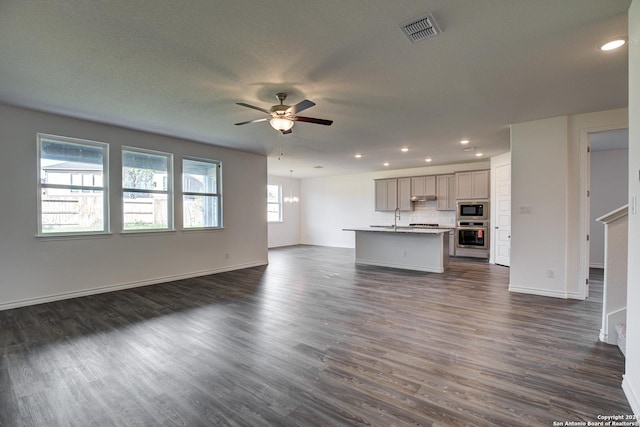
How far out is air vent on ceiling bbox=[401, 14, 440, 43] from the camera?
2.14 metres

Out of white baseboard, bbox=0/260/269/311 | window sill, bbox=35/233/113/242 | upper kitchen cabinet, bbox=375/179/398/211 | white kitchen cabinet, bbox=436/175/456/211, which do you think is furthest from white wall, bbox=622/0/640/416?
upper kitchen cabinet, bbox=375/179/398/211

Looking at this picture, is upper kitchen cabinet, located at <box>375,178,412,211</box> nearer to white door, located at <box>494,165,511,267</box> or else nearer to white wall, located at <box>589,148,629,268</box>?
white door, located at <box>494,165,511,267</box>

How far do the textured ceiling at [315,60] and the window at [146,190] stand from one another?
747mm

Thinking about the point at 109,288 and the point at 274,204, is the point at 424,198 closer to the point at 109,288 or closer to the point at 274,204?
the point at 274,204

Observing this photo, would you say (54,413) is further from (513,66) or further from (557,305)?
(557,305)

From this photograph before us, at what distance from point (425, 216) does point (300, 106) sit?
22.4 ft

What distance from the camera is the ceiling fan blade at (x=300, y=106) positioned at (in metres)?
2.94

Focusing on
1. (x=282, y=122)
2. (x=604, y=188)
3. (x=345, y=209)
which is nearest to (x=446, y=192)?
(x=604, y=188)

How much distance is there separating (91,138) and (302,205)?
310 inches

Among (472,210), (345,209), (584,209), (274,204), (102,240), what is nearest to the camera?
(584,209)

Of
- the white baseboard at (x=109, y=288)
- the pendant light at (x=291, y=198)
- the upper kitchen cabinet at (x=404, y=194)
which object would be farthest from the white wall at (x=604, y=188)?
the pendant light at (x=291, y=198)

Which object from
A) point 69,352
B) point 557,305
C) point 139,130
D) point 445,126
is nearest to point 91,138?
point 139,130

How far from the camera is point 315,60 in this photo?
106 inches

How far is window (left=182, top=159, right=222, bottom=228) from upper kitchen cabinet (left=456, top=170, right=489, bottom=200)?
6.16m
